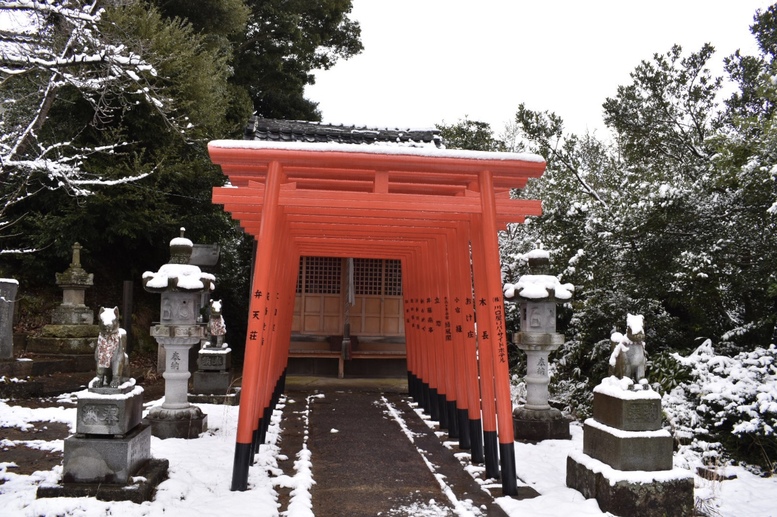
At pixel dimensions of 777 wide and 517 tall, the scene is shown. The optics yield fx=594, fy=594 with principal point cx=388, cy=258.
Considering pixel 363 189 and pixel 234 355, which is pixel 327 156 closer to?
pixel 363 189

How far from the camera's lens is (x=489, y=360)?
239 inches

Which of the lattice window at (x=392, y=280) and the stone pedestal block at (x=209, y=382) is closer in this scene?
the stone pedestal block at (x=209, y=382)

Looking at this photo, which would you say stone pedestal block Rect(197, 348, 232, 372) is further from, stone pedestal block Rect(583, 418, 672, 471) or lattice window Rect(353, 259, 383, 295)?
stone pedestal block Rect(583, 418, 672, 471)

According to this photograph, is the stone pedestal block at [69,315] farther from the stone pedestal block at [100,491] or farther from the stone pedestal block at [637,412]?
the stone pedestal block at [637,412]

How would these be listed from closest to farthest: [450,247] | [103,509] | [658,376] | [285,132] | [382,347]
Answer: [103,509], [450,247], [658,376], [285,132], [382,347]

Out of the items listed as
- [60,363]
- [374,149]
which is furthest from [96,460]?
[60,363]

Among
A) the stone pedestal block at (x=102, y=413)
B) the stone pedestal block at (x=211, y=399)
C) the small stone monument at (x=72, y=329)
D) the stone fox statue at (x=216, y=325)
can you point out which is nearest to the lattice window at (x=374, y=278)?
the stone fox statue at (x=216, y=325)

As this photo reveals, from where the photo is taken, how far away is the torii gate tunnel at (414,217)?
545 cm

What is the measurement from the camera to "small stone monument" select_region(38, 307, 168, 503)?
491 centimetres

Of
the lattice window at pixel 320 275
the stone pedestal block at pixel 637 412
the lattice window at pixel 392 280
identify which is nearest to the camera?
the stone pedestal block at pixel 637 412

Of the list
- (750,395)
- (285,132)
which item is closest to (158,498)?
(750,395)

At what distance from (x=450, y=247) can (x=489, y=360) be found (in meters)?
2.09

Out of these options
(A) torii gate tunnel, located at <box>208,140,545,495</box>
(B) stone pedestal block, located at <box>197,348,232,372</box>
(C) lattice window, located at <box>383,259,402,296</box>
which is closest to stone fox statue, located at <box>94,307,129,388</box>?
(A) torii gate tunnel, located at <box>208,140,545,495</box>

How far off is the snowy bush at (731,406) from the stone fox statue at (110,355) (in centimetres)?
634
